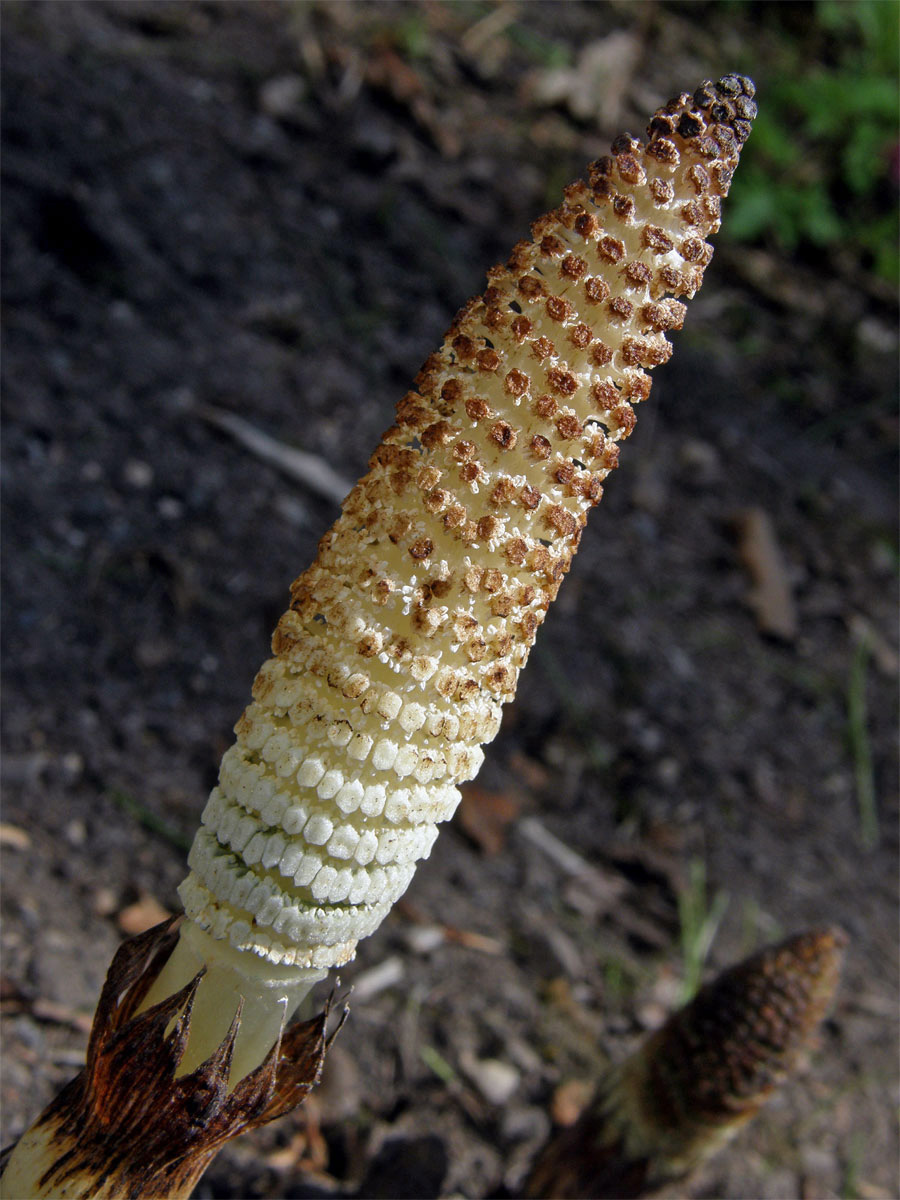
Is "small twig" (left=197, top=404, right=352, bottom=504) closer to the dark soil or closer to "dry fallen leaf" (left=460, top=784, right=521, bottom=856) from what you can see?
the dark soil

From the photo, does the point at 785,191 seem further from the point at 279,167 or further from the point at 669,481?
the point at 279,167

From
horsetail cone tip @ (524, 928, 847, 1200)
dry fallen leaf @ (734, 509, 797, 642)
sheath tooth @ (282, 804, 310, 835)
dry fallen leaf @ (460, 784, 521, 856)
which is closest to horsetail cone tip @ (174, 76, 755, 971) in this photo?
sheath tooth @ (282, 804, 310, 835)

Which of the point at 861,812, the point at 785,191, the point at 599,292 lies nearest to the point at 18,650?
the point at 599,292

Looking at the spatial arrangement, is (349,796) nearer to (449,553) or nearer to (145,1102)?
(449,553)

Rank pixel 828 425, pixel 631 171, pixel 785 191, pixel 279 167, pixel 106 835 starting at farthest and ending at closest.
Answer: pixel 785 191
pixel 828 425
pixel 279 167
pixel 106 835
pixel 631 171

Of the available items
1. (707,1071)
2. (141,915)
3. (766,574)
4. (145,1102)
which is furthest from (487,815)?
(145,1102)

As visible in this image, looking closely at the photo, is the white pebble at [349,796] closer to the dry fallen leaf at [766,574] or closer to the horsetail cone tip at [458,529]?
the horsetail cone tip at [458,529]

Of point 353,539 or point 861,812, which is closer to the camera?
point 353,539
